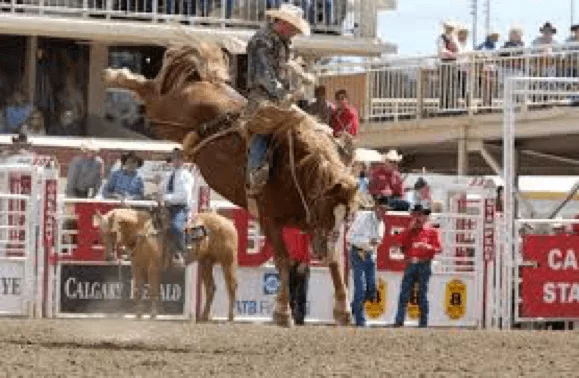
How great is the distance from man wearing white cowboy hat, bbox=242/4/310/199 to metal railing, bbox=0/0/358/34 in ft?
43.5

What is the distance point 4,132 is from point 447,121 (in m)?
6.89

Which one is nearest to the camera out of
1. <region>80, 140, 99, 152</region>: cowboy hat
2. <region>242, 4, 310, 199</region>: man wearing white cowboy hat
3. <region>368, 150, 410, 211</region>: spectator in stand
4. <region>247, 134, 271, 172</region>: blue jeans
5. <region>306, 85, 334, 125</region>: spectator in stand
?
<region>247, 134, 271, 172</region>: blue jeans

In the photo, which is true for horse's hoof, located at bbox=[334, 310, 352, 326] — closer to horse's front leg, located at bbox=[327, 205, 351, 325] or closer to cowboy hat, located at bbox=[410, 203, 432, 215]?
horse's front leg, located at bbox=[327, 205, 351, 325]

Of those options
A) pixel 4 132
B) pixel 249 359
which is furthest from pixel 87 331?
pixel 4 132

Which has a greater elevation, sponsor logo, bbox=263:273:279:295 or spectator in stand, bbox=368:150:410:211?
spectator in stand, bbox=368:150:410:211

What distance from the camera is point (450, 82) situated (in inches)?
1137

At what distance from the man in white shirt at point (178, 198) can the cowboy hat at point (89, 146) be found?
2.22 meters

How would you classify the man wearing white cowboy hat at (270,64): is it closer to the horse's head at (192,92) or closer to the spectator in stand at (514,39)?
the horse's head at (192,92)

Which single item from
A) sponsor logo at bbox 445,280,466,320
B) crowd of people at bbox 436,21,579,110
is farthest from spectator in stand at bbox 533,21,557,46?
sponsor logo at bbox 445,280,466,320

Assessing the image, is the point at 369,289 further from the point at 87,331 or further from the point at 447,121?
the point at 447,121

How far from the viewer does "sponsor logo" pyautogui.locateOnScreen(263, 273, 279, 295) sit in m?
22.2

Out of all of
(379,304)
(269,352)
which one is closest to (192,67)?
(269,352)

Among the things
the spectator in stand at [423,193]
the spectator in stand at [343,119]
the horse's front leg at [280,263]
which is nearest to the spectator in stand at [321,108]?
the spectator in stand at [343,119]

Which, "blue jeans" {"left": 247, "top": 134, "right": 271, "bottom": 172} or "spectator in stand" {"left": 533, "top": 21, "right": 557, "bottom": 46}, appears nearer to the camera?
"blue jeans" {"left": 247, "top": 134, "right": 271, "bottom": 172}
